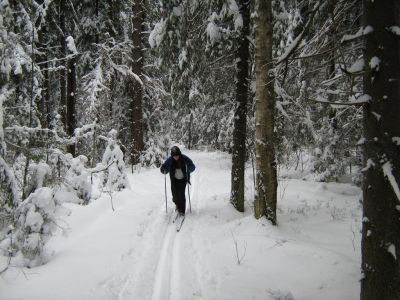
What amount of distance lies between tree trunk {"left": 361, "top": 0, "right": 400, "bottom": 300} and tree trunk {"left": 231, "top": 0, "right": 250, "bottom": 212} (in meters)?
5.65

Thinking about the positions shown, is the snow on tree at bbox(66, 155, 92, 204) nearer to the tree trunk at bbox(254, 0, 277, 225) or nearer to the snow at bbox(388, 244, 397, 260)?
the tree trunk at bbox(254, 0, 277, 225)

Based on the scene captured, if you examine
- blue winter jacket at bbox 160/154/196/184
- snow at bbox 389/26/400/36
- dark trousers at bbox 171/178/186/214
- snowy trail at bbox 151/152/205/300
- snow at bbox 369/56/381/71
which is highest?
snow at bbox 389/26/400/36

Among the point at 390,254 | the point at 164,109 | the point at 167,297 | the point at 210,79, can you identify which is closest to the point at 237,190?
the point at 210,79

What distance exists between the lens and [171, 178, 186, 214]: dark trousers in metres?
9.91

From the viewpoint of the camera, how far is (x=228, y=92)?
42.9 feet

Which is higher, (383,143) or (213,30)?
(213,30)

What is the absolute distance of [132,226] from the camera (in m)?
8.58

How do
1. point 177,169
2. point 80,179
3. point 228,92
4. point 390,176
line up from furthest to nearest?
1. point 228,92
2. point 177,169
3. point 80,179
4. point 390,176

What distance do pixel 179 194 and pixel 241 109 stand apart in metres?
3.04

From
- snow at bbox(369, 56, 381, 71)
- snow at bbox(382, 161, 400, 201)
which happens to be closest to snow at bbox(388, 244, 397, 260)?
snow at bbox(382, 161, 400, 201)

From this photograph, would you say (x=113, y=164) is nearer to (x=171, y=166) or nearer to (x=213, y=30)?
(x=171, y=166)

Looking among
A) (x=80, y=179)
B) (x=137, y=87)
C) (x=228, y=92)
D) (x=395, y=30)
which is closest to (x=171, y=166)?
(x=80, y=179)

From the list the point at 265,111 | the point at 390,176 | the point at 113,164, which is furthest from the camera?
the point at 113,164

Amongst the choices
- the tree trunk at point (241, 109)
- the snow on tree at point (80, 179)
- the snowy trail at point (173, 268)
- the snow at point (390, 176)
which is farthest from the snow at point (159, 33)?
the snow at point (390, 176)
